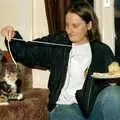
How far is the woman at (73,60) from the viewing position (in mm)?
2076

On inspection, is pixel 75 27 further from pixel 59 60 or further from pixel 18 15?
pixel 18 15

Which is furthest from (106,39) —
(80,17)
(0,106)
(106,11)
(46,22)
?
(0,106)

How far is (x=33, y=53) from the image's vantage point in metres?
2.33

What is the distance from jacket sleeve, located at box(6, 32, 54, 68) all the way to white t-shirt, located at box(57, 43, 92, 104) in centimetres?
17

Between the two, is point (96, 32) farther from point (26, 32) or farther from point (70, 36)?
point (26, 32)

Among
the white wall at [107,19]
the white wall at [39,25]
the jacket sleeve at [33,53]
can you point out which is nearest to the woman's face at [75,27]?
the jacket sleeve at [33,53]

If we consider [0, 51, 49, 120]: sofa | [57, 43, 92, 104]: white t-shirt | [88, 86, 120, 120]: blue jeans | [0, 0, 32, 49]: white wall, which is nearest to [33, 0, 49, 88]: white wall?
[0, 0, 32, 49]: white wall

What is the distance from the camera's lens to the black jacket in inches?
81.9

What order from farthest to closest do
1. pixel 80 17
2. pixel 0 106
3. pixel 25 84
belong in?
pixel 25 84, pixel 80 17, pixel 0 106

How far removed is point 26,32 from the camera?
9.51 ft

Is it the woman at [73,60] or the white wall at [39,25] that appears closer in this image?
the woman at [73,60]

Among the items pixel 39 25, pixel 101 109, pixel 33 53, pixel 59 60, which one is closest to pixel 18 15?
pixel 39 25

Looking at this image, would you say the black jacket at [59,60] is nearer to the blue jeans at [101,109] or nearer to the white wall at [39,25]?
the blue jeans at [101,109]

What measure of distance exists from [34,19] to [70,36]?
2.55 ft
